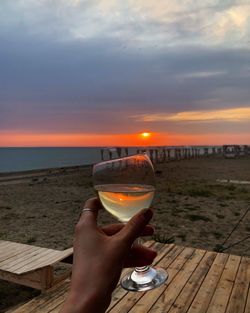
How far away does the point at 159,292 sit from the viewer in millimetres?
3475

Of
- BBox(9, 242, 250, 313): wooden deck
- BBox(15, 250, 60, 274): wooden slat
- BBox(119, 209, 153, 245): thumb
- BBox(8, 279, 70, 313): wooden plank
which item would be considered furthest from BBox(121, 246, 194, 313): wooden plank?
BBox(119, 209, 153, 245): thumb

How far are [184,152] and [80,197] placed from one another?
4645 cm

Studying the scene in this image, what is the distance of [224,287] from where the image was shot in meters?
3.54

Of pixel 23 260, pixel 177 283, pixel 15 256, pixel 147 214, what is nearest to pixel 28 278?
pixel 23 260

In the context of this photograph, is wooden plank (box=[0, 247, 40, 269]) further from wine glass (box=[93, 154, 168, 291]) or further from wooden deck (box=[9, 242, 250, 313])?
wine glass (box=[93, 154, 168, 291])

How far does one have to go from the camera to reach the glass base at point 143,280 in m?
1.60

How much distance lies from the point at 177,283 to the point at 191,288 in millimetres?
189

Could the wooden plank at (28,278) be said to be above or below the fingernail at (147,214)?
below

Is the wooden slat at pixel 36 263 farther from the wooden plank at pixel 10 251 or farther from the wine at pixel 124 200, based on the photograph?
the wine at pixel 124 200

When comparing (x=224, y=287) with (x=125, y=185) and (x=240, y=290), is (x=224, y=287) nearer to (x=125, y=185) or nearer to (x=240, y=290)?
(x=240, y=290)

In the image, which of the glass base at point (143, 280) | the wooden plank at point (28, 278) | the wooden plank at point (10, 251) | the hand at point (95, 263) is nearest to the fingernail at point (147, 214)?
the hand at point (95, 263)

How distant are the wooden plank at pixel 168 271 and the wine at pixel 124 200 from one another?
2.21 metres

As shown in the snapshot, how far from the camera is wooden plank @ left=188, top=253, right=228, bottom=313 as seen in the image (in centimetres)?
313

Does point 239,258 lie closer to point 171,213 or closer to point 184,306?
point 184,306
